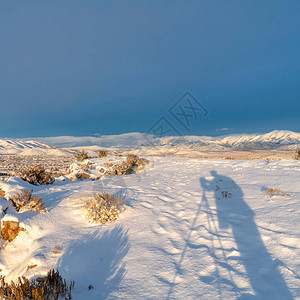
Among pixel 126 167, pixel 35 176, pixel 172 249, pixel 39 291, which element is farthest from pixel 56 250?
pixel 126 167

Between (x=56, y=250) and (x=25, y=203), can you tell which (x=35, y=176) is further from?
(x=56, y=250)

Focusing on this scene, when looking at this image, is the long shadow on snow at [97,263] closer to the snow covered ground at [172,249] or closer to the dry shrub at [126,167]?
the snow covered ground at [172,249]

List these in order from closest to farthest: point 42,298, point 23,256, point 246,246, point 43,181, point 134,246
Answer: point 42,298 → point 246,246 → point 134,246 → point 23,256 → point 43,181

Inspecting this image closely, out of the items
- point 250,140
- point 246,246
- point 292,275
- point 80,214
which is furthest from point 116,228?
point 250,140

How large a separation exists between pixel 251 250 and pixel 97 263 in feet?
9.20

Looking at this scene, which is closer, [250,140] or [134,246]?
[134,246]

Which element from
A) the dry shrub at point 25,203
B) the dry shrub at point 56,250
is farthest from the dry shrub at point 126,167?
the dry shrub at point 56,250

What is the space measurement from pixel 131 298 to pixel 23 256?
301cm

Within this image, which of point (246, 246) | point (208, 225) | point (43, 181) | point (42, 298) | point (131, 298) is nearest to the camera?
point (42, 298)

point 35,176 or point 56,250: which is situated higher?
point 35,176

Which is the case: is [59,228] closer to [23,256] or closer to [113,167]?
[23,256]

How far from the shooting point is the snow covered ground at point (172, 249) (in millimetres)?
2652

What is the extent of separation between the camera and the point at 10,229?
4.64 m

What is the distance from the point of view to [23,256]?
4.12 meters
